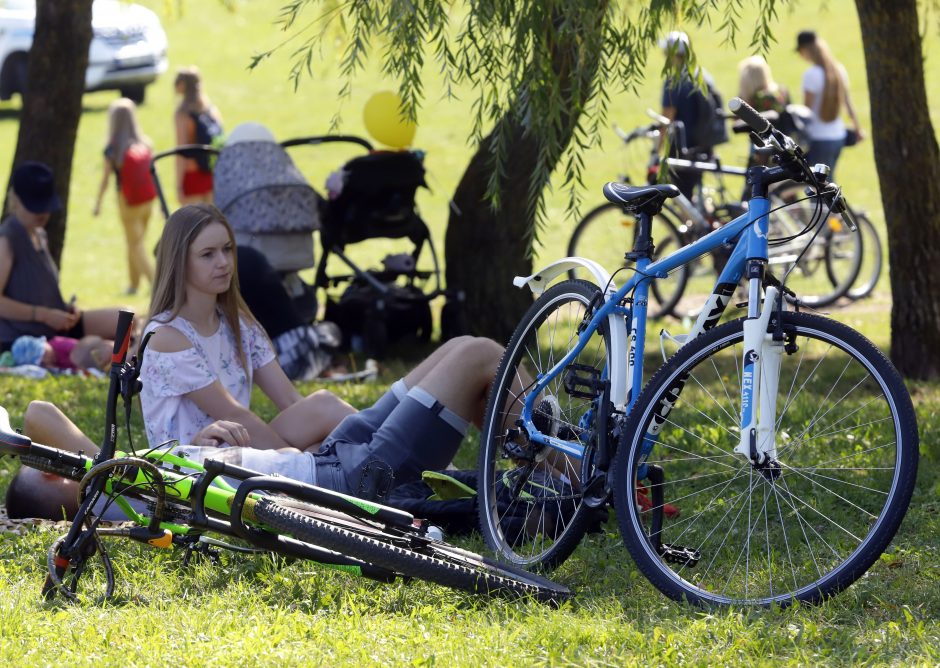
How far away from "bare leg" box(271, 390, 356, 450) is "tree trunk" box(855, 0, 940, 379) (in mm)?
3529

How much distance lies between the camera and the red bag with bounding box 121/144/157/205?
507 inches

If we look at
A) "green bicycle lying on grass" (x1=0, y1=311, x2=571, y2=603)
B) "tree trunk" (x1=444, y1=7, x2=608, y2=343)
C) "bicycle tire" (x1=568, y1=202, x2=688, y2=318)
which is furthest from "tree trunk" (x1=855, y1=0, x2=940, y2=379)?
"green bicycle lying on grass" (x1=0, y1=311, x2=571, y2=603)

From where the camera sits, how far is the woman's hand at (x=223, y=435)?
459cm

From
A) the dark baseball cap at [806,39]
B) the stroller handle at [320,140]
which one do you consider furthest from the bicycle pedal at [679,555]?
the dark baseball cap at [806,39]

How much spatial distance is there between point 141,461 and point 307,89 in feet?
70.8

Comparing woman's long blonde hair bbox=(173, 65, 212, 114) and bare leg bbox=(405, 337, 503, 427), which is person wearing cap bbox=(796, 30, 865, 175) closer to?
woman's long blonde hair bbox=(173, 65, 212, 114)

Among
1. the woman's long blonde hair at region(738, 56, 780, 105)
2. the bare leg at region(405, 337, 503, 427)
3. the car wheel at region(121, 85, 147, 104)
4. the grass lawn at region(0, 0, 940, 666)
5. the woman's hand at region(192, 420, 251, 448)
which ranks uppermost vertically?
the car wheel at region(121, 85, 147, 104)

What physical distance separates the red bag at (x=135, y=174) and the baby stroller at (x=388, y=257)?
4412 mm

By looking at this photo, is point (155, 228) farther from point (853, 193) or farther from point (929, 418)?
point (929, 418)

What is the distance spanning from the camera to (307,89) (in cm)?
2484

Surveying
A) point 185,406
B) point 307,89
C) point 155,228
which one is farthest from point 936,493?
point 307,89

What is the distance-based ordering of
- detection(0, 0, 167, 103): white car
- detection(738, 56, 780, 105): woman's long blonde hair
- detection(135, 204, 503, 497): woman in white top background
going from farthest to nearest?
detection(0, 0, 167, 103): white car → detection(738, 56, 780, 105): woman's long blonde hair → detection(135, 204, 503, 497): woman in white top background

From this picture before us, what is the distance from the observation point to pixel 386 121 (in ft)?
30.1

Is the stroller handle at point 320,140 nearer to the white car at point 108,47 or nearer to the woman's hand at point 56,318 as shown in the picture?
the woman's hand at point 56,318
